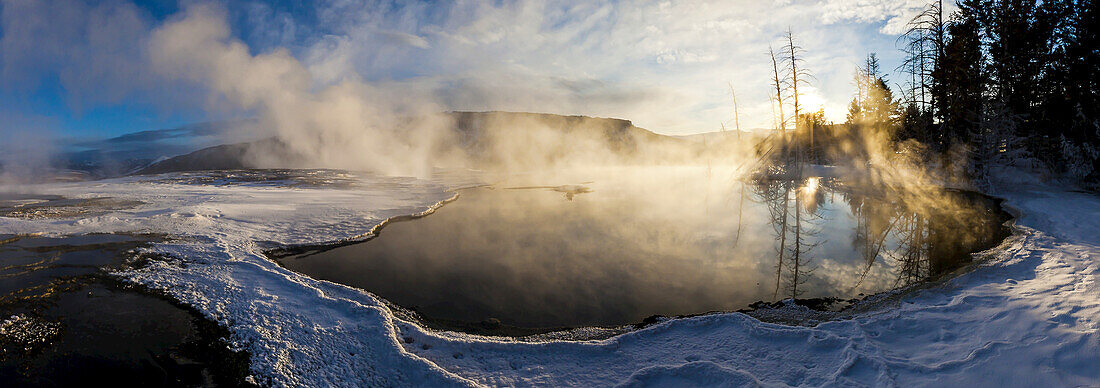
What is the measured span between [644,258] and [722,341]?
4208 mm

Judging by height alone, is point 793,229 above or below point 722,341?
above

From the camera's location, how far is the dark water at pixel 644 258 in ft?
22.7

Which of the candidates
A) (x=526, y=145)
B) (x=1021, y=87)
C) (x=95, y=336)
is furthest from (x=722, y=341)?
(x=526, y=145)

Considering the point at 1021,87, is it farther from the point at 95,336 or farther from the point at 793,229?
the point at 95,336

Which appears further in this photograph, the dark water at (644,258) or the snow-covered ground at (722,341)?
the dark water at (644,258)

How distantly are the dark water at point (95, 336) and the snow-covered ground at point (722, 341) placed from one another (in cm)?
Result: 39

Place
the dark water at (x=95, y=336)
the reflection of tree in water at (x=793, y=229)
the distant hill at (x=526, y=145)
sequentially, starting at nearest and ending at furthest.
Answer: the dark water at (x=95, y=336) < the reflection of tree in water at (x=793, y=229) < the distant hill at (x=526, y=145)

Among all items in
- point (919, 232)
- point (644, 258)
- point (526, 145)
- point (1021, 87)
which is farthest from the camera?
point (526, 145)

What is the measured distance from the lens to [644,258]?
30.6 ft

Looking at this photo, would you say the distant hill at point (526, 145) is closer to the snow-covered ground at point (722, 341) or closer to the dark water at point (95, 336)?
the dark water at point (95, 336)

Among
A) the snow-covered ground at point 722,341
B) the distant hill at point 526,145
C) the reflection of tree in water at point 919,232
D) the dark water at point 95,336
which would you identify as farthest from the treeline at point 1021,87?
the distant hill at point 526,145

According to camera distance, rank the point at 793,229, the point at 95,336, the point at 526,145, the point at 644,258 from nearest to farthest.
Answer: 1. the point at 95,336
2. the point at 644,258
3. the point at 793,229
4. the point at 526,145

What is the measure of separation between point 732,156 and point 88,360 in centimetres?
6665

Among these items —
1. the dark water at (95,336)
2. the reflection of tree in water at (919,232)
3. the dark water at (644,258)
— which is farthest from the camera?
the reflection of tree in water at (919,232)
